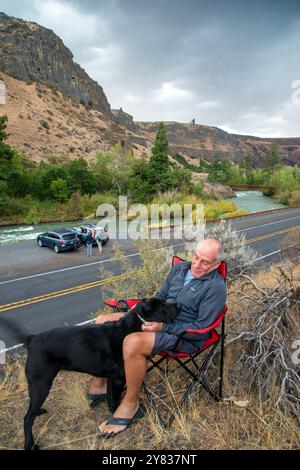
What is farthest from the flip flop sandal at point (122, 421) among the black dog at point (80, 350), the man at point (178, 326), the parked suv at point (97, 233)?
the parked suv at point (97, 233)

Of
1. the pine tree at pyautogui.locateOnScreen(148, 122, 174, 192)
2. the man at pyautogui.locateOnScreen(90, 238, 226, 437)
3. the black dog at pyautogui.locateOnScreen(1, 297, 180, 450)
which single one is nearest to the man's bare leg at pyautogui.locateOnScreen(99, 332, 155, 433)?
the man at pyautogui.locateOnScreen(90, 238, 226, 437)

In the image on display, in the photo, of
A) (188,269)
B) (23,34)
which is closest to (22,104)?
(23,34)

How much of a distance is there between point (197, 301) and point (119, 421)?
1364 mm

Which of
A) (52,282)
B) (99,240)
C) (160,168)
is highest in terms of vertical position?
(160,168)

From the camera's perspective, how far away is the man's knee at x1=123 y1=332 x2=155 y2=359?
3244 mm

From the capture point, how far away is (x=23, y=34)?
93062mm

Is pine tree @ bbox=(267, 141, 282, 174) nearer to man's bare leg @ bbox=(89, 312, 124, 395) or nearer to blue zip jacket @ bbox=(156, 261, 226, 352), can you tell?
blue zip jacket @ bbox=(156, 261, 226, 352)

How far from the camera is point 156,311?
11.4 ft

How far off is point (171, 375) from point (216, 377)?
51cm

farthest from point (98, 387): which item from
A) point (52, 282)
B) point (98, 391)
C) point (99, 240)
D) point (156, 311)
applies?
point (99, 240)

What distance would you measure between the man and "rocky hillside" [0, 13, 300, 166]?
2180 inches

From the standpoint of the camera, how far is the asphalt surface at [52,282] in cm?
981

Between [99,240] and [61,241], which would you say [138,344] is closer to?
[61,241]

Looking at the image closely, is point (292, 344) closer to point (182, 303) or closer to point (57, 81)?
point (182, 303)
